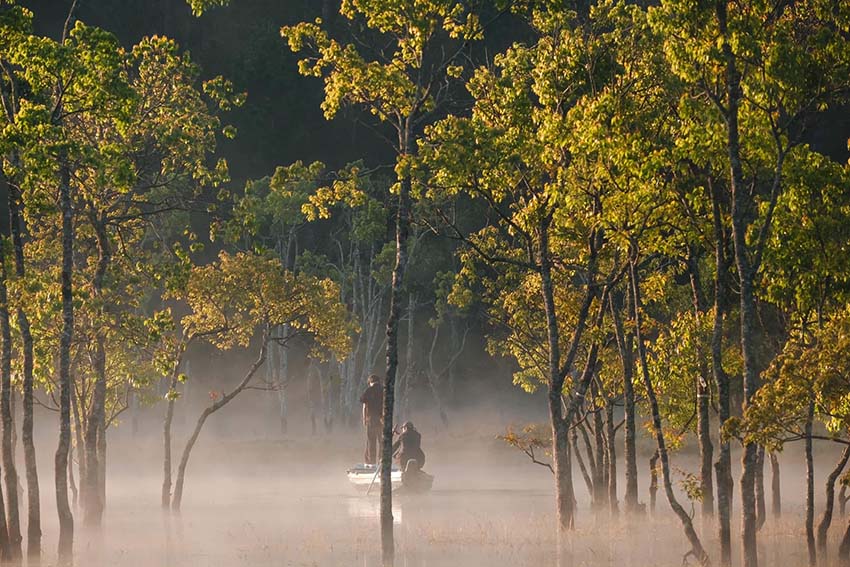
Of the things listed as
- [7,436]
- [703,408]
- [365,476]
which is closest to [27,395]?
[7,436]

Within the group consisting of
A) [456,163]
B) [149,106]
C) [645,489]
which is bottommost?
[645,489]

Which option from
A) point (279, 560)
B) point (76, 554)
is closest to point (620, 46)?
point (279, 560)

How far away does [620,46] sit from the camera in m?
26.1

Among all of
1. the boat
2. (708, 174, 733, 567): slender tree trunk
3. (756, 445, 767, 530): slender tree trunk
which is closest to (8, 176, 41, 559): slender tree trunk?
(708, 174, 733, 567): slender tree trunk

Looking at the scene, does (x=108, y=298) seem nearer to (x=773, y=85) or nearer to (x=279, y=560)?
(x=279, y=560)

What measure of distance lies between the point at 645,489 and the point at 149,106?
28.4 meters

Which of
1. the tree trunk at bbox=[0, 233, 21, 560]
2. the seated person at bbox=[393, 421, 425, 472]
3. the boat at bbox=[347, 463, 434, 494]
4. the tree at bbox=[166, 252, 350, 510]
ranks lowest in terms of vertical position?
the boat at bbox=[347, 463, 434, 494]

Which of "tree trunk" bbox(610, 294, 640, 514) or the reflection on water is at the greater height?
"tree trunk" bbox(610, 294, 640, 514)

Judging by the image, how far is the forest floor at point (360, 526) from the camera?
26312mm

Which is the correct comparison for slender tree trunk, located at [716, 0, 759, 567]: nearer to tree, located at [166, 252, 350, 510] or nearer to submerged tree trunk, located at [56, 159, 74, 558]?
submerged tree trunk, located at [56, 159, 74, 558]

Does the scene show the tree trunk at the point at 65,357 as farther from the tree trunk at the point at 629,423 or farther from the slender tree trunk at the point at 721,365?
the slender tree trunk at the point at 721,365

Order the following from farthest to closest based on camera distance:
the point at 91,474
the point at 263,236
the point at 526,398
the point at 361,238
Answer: the point at 526,398 < the point at 263,236 < the point at 361,238 < the point at 91,474

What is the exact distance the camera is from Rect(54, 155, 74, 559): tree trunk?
24516mm

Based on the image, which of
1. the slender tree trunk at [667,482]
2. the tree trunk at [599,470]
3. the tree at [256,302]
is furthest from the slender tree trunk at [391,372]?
the tree at [256,302]
